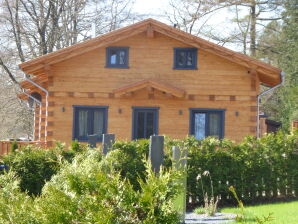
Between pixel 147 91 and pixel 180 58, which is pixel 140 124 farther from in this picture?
pixel 180 58

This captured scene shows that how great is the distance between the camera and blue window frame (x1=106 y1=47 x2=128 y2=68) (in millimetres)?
21438

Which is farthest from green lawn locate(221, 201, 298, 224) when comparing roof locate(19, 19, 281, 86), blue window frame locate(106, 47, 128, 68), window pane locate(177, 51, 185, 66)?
blue window frame locate(106, 47, 128, 68)

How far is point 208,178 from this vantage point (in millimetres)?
12984

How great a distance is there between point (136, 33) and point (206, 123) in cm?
456

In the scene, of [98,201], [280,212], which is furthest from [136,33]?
[98,201]

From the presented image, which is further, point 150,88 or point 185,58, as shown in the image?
point 185,58

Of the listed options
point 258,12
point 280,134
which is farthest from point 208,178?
point 258,12

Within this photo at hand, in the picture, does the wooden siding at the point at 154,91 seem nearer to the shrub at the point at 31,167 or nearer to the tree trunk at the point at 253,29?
the shrub at the point at 31,167

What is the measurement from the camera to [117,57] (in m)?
21.5

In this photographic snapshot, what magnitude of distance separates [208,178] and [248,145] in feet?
4.39

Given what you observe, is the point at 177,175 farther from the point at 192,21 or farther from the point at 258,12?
the point at 258,12

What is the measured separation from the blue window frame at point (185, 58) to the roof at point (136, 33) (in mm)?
412

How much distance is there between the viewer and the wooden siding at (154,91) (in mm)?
21156

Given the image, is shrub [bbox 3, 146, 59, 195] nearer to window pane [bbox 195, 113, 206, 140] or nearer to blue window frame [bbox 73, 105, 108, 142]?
blue window frame [bbox 73, 105, 108, 142]
